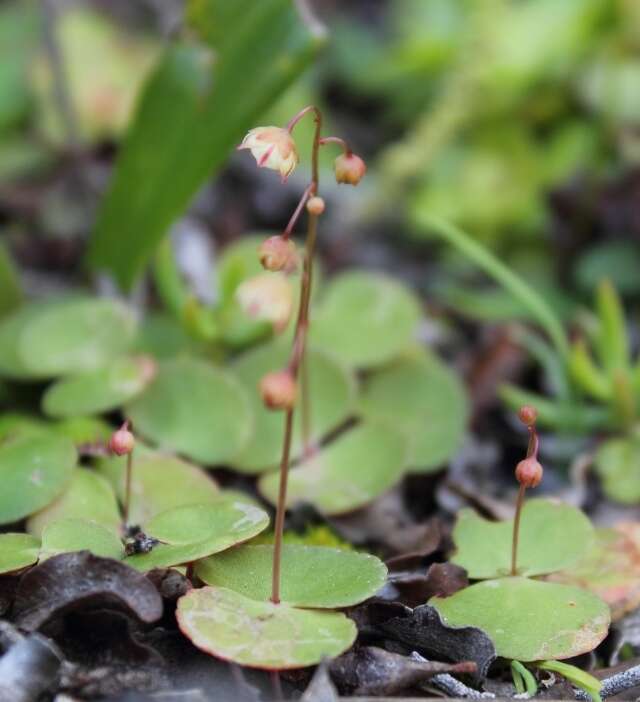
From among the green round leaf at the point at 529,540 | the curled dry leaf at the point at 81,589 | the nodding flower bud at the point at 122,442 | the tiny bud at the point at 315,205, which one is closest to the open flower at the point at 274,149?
the tiny bud at the point at 315,205

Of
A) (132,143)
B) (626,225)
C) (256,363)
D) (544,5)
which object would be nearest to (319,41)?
(132,143)

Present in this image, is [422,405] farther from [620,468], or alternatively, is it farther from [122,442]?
[122,442]

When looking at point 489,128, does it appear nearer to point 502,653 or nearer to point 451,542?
point 451,542

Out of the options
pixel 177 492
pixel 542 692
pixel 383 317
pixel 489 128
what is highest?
pixel 489 128

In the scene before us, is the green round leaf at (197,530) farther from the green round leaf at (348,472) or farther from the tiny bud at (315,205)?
the tiny bud at (315,205)

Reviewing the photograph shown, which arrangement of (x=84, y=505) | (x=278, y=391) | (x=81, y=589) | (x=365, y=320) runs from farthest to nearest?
(x=365, y=320), (x=84, y=505), (x=81, y=589), (x=278, y=391)

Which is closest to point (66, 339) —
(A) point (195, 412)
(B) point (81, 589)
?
(A) point (195, 412)
